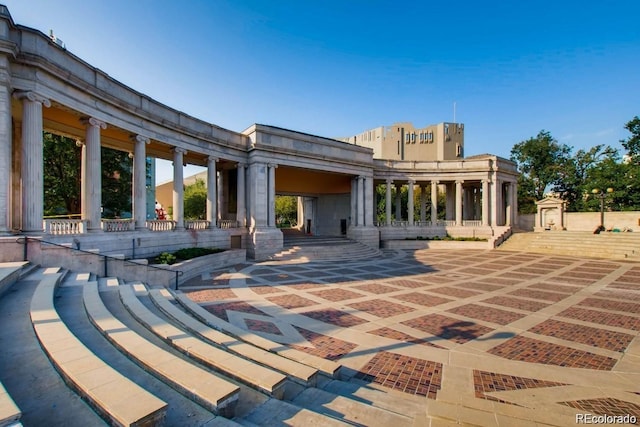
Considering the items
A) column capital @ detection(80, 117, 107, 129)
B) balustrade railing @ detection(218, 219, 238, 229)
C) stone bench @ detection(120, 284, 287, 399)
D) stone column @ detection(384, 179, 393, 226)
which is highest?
column capital @ detection(80, 117, 107, 129)

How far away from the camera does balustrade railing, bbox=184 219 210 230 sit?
21.5m

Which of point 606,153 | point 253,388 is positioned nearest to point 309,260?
point 253,388

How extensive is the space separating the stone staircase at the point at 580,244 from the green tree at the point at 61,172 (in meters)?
40.0

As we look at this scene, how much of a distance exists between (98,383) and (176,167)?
19.2 m

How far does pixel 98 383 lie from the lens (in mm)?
3338

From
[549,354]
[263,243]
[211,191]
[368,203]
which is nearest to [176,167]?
[211,191]

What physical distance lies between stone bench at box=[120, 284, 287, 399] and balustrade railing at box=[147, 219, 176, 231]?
45.8 feet

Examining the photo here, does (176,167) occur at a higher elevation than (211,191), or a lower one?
higher

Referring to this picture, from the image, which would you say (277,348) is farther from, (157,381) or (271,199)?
(271,199)

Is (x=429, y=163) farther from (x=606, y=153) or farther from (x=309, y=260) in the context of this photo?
(x=606, y=153)

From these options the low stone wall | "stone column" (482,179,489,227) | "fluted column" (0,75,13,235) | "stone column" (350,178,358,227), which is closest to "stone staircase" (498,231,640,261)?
the low stone wall

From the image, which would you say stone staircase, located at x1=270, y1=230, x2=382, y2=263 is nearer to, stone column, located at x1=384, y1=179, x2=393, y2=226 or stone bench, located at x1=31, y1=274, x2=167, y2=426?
stone column, located at x1=384, y1=179, x2=393, y2=226

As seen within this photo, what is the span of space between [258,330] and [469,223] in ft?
108

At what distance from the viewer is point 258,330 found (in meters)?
7.94
